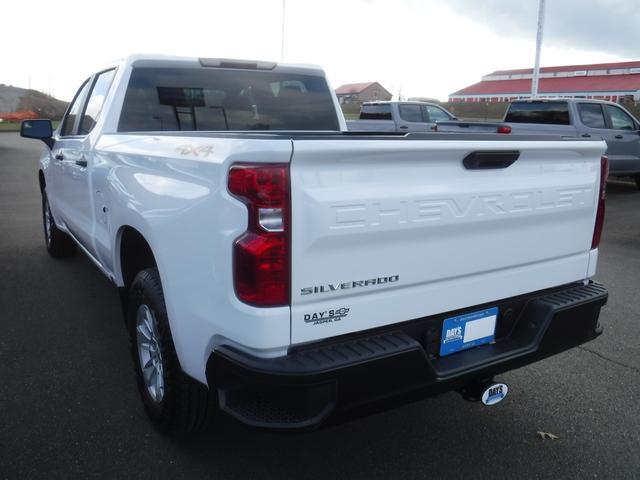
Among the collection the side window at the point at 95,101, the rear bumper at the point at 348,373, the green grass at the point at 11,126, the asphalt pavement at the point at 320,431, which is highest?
the side window at the point at 95,101

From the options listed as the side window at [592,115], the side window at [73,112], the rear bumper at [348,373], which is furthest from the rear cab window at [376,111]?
the rear bumper at [348,373]

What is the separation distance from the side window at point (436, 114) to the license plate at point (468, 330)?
14.7m

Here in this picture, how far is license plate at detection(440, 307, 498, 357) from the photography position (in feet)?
7.93

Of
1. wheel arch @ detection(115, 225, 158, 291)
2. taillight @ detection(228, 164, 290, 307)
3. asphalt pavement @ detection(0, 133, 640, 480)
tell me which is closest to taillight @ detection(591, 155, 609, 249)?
asphalt pavement @ detection(0, 133, 640, 480)

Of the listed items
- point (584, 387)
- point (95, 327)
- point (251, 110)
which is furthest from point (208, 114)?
point (584, 387)

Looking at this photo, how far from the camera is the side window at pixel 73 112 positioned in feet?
16.1

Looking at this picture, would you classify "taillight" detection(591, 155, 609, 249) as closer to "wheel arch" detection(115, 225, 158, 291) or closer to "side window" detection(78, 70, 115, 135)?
"wheel arch" detection(115, 225, 158, 291)

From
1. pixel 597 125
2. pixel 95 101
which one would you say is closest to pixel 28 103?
pixel 597 125

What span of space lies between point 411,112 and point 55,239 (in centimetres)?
1236

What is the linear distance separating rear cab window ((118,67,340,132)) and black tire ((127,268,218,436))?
1468mm

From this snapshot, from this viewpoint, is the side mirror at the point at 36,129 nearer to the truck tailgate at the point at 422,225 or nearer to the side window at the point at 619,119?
the truck tailgate at the point at 422,225

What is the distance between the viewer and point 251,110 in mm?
4113

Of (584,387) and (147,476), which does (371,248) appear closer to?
(147,476)

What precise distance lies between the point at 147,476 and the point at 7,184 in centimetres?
1180
